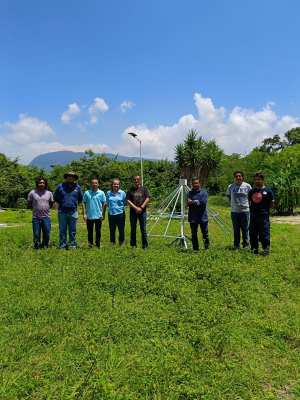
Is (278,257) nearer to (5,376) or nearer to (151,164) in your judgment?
(5,376)

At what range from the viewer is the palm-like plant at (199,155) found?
68.8 feet

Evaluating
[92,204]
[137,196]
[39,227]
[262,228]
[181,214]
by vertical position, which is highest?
[137,196]

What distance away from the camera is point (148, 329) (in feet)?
9.33

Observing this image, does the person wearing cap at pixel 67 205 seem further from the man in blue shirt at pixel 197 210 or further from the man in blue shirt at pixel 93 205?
the man in blue shirt at pixel 197 210

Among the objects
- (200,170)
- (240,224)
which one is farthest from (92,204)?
(200,170)

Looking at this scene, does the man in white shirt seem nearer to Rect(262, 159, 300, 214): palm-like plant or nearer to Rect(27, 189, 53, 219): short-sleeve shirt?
Rect(27, 189, 53, 219): short-sleeve shirt

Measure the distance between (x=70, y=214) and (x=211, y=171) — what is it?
1716 cm

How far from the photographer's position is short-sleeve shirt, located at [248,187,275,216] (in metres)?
5.77

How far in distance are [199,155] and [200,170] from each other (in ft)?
4.15

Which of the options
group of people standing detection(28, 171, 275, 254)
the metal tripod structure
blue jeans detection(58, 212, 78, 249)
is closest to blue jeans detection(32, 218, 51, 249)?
group of people standing detection(28, 171, 275, 254)

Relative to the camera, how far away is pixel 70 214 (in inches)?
245

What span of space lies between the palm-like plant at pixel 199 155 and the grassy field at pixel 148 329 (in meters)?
16.9

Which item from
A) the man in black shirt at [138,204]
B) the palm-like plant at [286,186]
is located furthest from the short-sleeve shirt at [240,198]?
the palm-like plant at [286,186]

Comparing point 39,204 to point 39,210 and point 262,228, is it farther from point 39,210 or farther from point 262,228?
point 262,228
